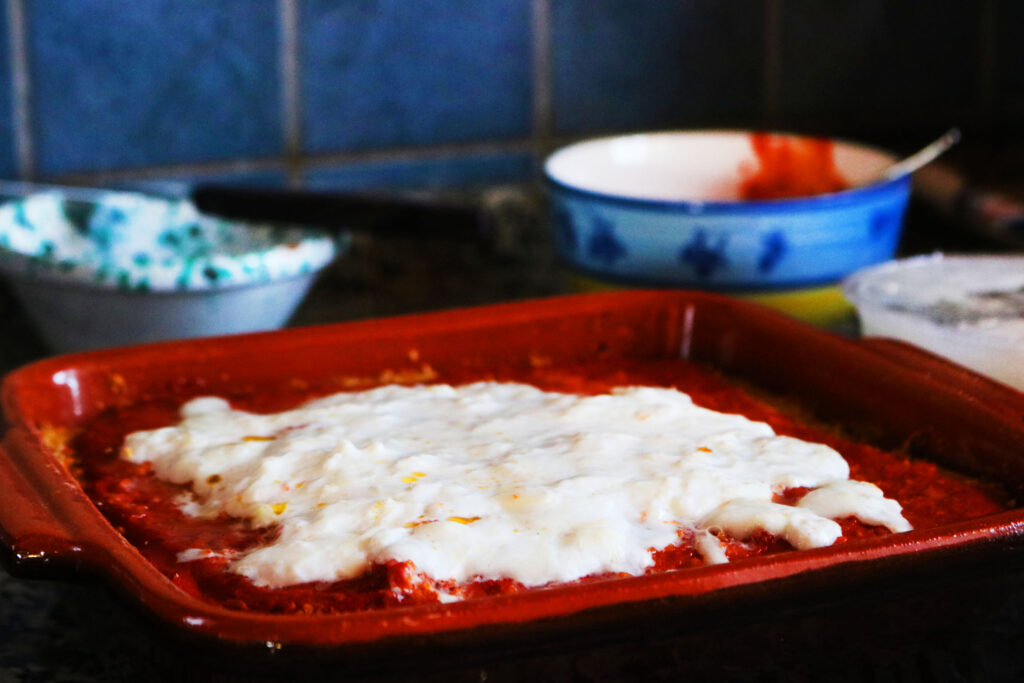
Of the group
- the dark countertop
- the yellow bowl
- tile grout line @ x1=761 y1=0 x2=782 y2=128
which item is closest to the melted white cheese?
the yellow bowl

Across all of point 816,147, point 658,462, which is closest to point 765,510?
point 658,462

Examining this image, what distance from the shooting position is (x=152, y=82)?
127 centimetres

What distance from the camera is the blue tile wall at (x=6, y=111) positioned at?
3.94 ft

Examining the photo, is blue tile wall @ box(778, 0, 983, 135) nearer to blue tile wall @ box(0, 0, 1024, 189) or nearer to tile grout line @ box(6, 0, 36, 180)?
blue tile wall @ box(0, 0, 1024, 189)

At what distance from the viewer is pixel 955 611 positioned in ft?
1.79

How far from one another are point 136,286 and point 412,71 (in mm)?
523

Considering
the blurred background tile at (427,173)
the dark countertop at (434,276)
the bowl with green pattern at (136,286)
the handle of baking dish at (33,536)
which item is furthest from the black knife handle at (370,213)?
the handle of baking dish at (33,536)

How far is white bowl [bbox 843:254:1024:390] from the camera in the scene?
0.77m

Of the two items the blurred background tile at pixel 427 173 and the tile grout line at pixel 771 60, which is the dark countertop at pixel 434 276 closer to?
the blurred background tile at pixel 427 173

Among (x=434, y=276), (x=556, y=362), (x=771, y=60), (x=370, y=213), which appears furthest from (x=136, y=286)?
(x=771, y=60)

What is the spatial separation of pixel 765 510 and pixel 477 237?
54 centimetres

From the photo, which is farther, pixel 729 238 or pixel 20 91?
pixel 20 91

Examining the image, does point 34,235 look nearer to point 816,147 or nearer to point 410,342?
point 410,342

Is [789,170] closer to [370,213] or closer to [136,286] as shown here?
[370,213]
